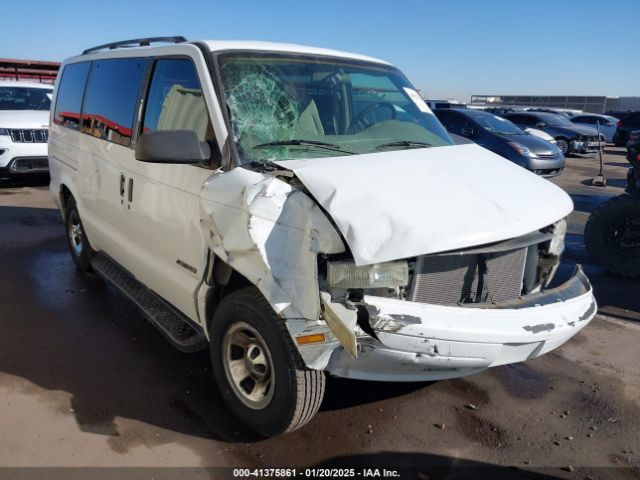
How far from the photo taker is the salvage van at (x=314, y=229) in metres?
2.38

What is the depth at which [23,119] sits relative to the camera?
970cm

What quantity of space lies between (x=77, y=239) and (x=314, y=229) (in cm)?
400

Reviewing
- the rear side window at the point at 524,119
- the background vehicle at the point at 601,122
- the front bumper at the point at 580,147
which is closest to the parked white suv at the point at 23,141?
the rear side window at the point at 524,119

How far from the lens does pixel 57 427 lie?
301 cm

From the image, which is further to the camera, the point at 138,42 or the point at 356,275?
the point at 138,42

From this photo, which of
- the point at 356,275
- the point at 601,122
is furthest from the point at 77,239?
the point at 601,122

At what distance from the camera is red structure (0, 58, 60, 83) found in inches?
684

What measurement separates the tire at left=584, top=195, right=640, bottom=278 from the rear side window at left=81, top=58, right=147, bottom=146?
496cm

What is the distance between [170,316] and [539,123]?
1797 cm

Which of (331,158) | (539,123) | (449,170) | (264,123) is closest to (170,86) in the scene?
(264,123)

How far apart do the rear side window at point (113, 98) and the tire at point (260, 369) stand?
173cm

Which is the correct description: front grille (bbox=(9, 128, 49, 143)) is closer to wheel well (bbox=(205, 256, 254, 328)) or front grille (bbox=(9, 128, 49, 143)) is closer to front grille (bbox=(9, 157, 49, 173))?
front grille (bbox=(9, 157, 49, 173))

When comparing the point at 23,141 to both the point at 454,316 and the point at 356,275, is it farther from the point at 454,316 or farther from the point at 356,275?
the point at 454,316

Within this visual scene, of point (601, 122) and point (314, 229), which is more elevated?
point (601, 122)
